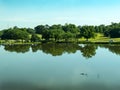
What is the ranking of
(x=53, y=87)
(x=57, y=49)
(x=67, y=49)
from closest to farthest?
1. (x=53, y=87)
2. (x=57, y=49)
3. (x=67, y=49)

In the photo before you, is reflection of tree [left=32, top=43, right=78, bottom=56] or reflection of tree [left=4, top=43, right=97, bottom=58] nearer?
reflection of tree [left=4, top=43, right=97, bottom=58]

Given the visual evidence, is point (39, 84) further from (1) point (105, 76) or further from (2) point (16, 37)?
(2) point (16, 37)

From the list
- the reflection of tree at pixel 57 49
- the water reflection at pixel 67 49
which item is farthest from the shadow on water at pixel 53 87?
the reflection of tree at pixel 57 49

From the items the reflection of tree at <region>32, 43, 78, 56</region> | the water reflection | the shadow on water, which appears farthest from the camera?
the reflection of tree at <region>32, 43, 78, 56</region>

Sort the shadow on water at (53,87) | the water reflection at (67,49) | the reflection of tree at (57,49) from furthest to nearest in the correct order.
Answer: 1. the reflection of tree at (57,49)
2. the water reflection at (67,49)
3. the shadow on water at (53,87)

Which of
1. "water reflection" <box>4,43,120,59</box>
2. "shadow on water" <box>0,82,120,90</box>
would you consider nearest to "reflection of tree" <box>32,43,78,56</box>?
"water reflection" <box>4,43,120,59</box>

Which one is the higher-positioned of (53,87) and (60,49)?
(53,87)

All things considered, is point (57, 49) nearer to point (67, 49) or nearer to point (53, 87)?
point (67, 49)

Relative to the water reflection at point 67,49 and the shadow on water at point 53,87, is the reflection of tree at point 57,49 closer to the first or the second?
the water reflection at point 67,49

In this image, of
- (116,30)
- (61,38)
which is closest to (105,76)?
(61,38)

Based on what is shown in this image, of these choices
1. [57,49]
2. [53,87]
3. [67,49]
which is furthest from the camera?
[67,49]

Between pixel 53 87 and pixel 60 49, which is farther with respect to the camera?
pixel 60 49

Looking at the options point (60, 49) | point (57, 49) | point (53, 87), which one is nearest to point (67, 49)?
point (60, 49)

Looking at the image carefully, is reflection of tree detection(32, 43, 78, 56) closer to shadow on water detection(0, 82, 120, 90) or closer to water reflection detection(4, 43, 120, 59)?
water reflection detection(4, 43, 120, 59)
